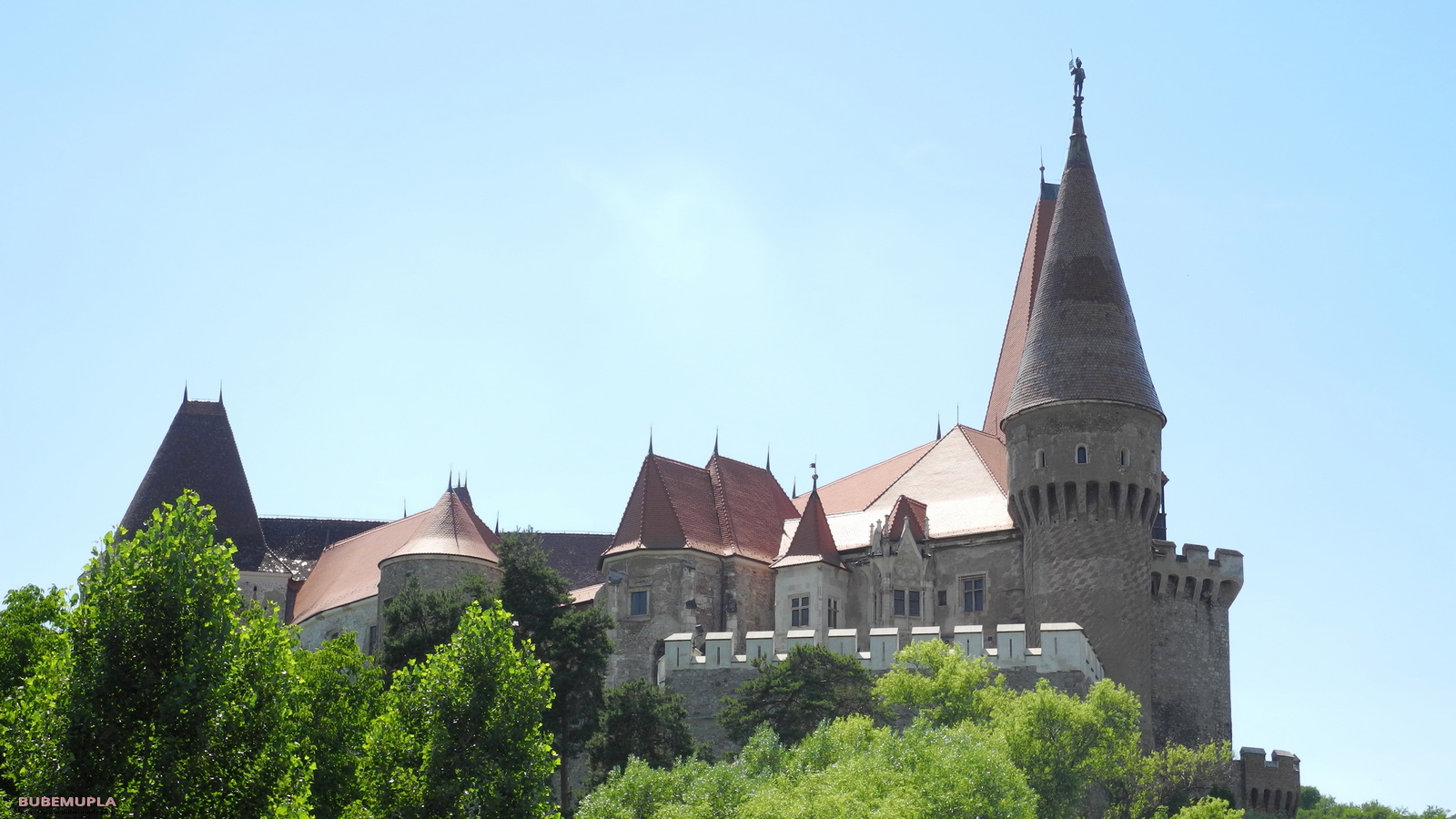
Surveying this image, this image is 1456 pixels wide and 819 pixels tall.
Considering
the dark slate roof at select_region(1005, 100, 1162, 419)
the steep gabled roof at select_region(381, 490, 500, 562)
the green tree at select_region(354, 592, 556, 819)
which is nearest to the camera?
the green tree at select_region(354, 592, 556, 819)

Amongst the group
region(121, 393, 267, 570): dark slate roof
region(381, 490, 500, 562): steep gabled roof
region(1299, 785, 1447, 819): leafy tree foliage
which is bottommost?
region(1299, 785, 1447, 819): leafy tree foliage

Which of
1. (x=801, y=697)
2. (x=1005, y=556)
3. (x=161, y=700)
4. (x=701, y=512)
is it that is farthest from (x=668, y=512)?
(x=161, y=700)

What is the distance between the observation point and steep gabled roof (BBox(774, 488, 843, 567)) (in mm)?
47094

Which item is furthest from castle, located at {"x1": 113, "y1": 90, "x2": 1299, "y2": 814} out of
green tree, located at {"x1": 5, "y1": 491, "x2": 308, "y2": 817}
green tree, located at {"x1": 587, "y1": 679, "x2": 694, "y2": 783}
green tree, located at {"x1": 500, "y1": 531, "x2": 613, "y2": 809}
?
green tree, located at {"x1": 5, "y1": 491, "x2": 308, "y2": 817}

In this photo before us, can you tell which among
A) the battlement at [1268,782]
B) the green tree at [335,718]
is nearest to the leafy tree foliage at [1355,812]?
the battlement at [1268,782]

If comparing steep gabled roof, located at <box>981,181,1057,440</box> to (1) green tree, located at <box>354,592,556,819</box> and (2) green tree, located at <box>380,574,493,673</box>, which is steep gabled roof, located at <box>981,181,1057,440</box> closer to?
(2) green tree, located at <box>380,574,493,673</box>

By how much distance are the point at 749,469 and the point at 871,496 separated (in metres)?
4.08

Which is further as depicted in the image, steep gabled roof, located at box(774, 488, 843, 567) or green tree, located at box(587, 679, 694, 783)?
steep gabled roof, located at box(774, 488, 843, 567)

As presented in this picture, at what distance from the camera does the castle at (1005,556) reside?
43.4m

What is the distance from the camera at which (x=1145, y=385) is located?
4538 cm

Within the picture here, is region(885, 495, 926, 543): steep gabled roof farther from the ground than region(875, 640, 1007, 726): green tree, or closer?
farther from the ground

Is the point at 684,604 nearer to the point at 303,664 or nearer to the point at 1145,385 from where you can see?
the point at 1145,385

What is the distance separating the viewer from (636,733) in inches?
1467

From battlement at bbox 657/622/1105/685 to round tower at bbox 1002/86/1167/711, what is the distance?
1.29 meters
